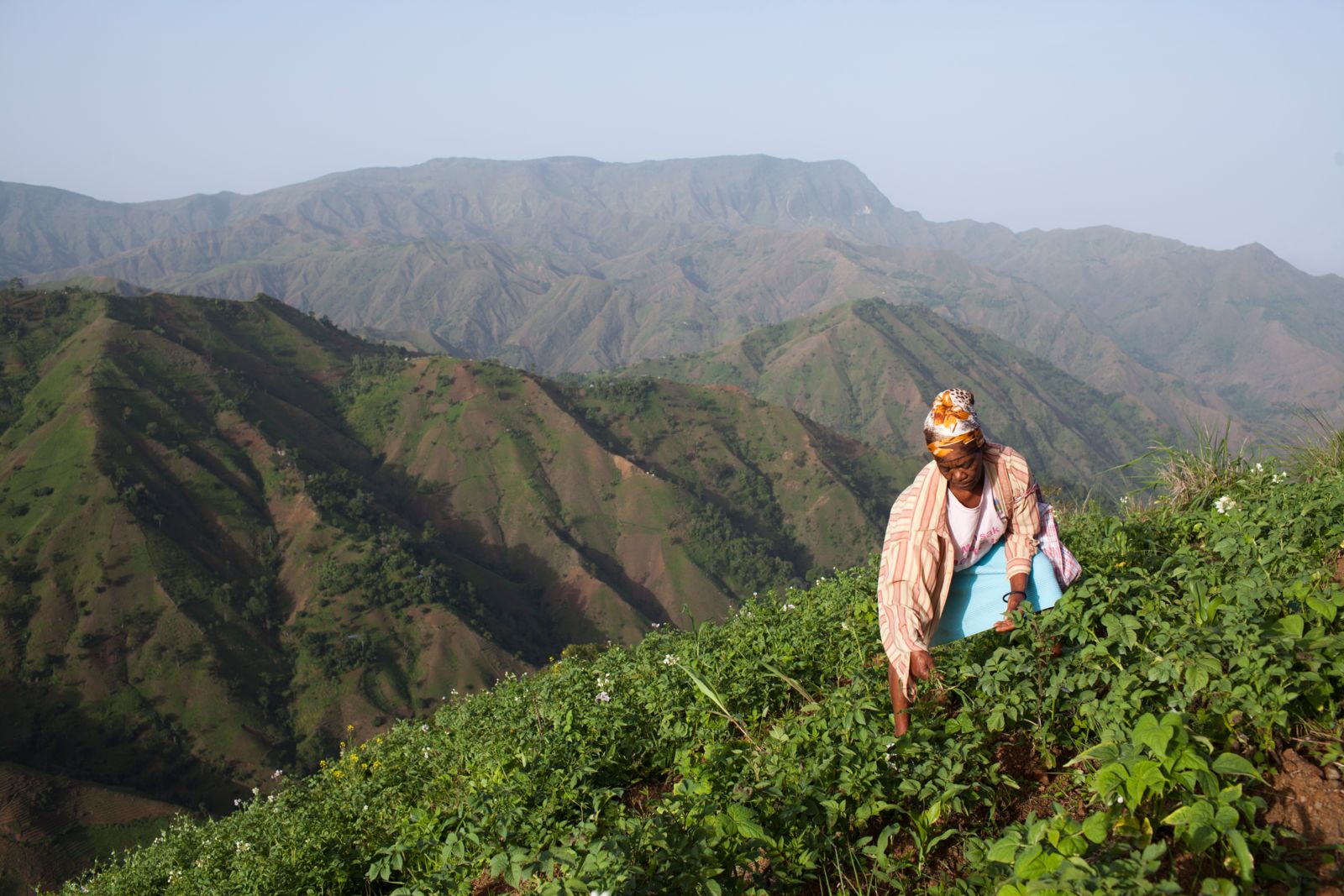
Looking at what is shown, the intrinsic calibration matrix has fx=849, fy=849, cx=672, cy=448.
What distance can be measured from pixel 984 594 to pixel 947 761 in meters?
0.98

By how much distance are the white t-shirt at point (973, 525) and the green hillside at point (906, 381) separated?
448ft

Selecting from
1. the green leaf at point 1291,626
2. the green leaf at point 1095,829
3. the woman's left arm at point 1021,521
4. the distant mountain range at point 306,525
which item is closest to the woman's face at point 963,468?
the woman's left arm at point 1021,521

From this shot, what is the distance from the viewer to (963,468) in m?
3.54

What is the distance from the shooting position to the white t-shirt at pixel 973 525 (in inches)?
143

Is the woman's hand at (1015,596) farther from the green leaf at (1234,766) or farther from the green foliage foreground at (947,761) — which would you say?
the green leaf at (1234,766)

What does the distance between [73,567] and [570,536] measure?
39.8 meters

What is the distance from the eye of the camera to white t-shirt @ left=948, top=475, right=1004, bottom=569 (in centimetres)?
364

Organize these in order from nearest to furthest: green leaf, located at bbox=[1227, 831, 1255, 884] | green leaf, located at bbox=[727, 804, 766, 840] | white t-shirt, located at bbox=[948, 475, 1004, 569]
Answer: green leaf, located at bbox=[1227, 831, 1255, 884], green leaf, located at bbox=[727, 804, 766, 840], white t-shirt, located at bbox=[948, 475, 1004, 569]

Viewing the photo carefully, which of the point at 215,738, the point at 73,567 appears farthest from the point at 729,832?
the point at 73,567

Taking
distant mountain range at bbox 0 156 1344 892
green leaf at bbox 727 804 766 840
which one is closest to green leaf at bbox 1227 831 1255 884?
green leaf at bbox 727 804 766 840

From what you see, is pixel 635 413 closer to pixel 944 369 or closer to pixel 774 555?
pixel 774 555

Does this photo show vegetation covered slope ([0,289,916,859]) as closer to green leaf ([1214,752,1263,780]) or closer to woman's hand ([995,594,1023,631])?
woman's hand ([995,594,1023,631])

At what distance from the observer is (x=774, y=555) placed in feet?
273

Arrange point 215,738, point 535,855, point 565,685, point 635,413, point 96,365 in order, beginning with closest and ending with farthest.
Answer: point 535,855, point 565,685, point 215,738, point 96,365, point 635,413
